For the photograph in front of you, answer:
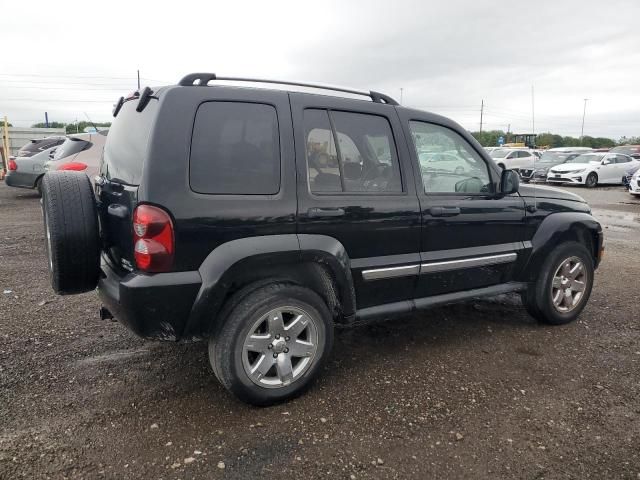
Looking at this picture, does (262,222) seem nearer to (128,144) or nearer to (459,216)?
(128,144)

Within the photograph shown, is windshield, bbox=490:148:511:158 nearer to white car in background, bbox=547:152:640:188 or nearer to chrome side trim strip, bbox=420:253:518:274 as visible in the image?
white car in background, bbox=547:152:640:188

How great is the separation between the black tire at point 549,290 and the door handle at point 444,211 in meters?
1.20

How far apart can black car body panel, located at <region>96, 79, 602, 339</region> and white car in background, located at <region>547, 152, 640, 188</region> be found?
1813 centimetres

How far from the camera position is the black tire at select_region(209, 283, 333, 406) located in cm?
274

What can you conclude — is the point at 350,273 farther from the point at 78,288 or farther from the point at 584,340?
the point at 584,340

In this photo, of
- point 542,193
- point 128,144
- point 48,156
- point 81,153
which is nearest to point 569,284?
point 542,193

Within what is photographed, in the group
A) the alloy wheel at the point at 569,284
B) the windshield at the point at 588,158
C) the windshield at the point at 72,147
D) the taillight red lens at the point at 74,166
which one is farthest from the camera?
the windshield at the point at 588,158

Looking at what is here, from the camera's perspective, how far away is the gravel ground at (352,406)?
7.98ft

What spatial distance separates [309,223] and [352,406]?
1.15 meters

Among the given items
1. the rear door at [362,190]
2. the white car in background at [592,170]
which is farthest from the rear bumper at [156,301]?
the white car in background at [592,170]

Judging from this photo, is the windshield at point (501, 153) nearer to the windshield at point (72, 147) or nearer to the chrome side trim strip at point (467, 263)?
the windshield at point (72, 147)

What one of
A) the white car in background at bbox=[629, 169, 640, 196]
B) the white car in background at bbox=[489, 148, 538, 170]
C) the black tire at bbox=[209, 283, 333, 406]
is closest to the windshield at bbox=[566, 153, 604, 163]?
the white car in background at bbox=[489, 148, 538, 170]

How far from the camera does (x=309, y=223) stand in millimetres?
2938

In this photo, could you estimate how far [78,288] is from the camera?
291cm
